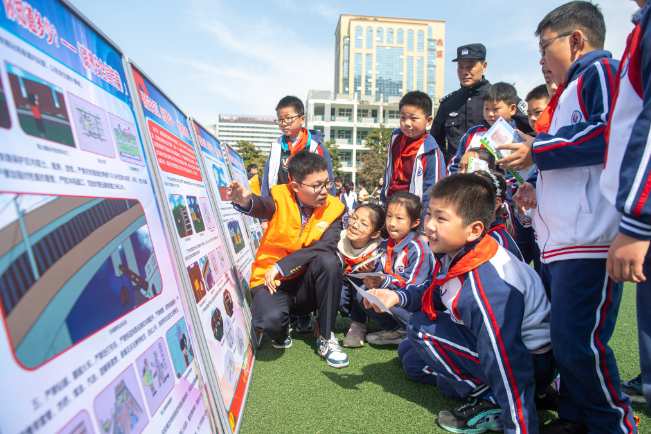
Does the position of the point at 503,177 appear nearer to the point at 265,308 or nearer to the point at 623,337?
the point at 623,337

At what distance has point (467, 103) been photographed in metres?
3.44

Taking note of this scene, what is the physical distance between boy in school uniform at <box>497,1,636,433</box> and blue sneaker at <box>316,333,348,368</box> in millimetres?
1071

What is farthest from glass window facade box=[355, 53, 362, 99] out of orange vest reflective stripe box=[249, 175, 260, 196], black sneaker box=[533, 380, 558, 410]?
black sneaker box=[533, 380, 558, 410]

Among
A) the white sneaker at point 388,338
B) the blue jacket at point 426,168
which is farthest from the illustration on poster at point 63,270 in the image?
the blue jacket at point 426,168

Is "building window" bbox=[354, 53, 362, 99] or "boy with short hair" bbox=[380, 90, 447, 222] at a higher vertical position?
"building window" bbox=[354, 53, 362, 99]

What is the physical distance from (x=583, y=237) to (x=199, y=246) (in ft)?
5.32

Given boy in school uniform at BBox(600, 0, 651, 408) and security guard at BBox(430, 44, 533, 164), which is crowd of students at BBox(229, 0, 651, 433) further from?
security guard at BBox(430, 44, 533, 164)

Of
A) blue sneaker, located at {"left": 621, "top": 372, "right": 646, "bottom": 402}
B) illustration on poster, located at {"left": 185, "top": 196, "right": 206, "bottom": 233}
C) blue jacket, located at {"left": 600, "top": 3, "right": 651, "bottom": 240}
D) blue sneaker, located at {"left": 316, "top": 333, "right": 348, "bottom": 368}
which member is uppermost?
blue jacket, located at {"left": 600, "top": 3, "right": 651, "bottom": 240}

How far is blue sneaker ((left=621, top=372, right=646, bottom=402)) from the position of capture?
180 centimetres

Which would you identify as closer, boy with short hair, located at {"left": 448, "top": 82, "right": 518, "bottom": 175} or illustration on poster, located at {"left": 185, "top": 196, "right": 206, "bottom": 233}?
illustration on poster, located at {"left": 185, "top": 196, "right": 206, "bottom": 233}

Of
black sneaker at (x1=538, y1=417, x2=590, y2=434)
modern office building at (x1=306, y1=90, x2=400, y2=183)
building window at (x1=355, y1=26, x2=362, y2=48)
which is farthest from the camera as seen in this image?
building window at (x1=355, y1=26, x2=362, y2=48)

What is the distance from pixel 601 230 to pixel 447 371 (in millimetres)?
901

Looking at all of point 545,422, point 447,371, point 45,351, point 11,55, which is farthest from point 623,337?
point 11,55

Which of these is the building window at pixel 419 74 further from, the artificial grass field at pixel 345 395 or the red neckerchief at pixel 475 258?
the red neckerchief at pixel 475 258
